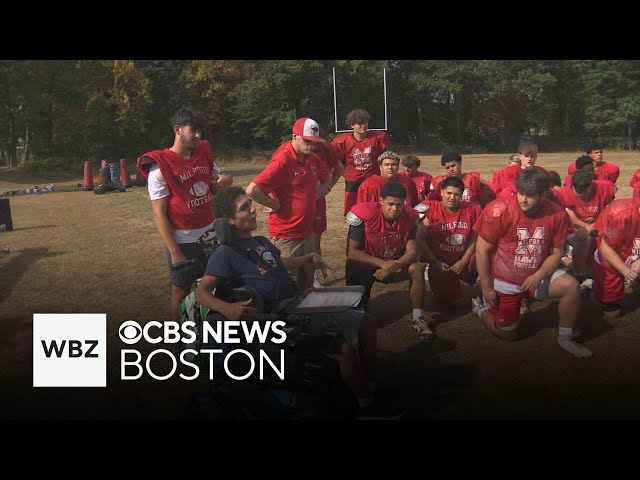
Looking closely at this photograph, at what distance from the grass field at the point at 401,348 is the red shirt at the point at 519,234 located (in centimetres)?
42

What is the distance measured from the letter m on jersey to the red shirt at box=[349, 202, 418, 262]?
60 centimetres

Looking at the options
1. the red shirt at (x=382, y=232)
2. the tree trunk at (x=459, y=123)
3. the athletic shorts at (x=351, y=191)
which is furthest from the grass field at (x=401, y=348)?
the athletic shorts at (x=351, y=191)

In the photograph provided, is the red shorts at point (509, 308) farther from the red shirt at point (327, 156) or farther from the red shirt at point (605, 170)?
the red shirt at point (327, 156)

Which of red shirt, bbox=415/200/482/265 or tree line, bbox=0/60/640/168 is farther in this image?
red shirt, bbox=415/200/482/265

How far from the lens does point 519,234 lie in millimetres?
3109

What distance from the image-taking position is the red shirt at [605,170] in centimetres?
393

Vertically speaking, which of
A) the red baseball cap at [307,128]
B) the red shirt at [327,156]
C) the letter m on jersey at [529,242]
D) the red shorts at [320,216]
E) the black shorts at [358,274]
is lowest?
the black shorts at [358,274]

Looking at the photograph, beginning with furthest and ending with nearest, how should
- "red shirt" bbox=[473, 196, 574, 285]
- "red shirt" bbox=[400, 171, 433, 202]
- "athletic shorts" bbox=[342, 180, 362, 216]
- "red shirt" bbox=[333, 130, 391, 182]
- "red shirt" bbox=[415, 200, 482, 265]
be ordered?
Result: "athletic shorts" bbox=[342, 180, 362, 216]
"red shirt" bbox=[400, 171, 433, 202]
"red shirt" bbox=[333, 130, 391, 182]
"red shirt" bbox=[415, 200, 482, 265]
"red shirt" bbox=[473, 196, 574, 285]

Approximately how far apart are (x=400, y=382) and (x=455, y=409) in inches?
12.9

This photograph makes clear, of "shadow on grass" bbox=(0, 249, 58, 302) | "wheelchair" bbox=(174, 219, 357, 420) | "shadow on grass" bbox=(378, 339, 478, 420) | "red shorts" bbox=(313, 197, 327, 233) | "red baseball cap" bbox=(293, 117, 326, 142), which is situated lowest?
"shadow on grass" bbox=(378, 339, 478, 420)

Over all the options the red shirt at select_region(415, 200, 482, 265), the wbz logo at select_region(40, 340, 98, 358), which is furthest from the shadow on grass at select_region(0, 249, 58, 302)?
the red shirt at select_region(415, 200, 482, 265)

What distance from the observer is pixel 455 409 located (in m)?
2.60

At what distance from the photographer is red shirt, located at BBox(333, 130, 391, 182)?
14.4 feet

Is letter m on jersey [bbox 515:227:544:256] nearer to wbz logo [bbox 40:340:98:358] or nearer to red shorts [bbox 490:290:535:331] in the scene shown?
red shorts [bbox 490:290:535:331]
